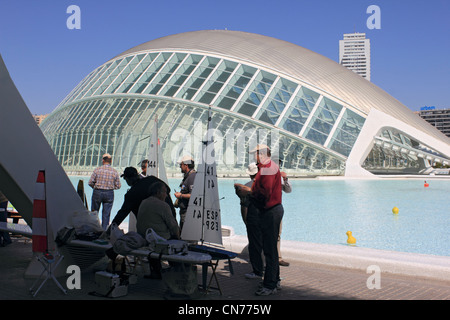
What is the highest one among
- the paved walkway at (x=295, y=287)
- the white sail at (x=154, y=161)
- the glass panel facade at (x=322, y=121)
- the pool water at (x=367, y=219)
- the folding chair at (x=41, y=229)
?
the glass panel facade at (x=322, y=121)

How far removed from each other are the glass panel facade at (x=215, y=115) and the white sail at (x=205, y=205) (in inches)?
880

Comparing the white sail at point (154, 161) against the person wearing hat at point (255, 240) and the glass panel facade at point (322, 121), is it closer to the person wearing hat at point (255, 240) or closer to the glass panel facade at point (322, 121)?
the person wearing hat at point (255, 240)

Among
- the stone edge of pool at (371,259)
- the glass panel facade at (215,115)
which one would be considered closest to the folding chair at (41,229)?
the stone edge of pool at (371,259)

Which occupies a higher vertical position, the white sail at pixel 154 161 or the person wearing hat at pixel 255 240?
the white sail at pixel 154 161

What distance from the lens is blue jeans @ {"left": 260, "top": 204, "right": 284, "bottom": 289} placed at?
18.1 feet

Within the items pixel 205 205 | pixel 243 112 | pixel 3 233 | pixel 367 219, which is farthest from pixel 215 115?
pixel 205 205

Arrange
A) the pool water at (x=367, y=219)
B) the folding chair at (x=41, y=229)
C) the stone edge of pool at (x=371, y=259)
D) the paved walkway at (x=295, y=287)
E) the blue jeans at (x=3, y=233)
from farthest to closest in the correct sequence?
the pool water at (x=367, y=219) < the blue jeans at (x=3, y=233) < the stone edge of pool at (x=371, y=259) < the folding chair at (x=41, y=229) < the paved walkway at (x=295, y=287)

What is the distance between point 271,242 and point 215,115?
79.4ft

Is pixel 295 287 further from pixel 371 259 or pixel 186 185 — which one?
pixel 186 185

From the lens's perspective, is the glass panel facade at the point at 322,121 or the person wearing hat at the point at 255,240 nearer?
the person wearing hat at the point at 255,240

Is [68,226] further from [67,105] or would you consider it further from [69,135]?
[67,105]

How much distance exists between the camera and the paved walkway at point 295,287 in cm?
533

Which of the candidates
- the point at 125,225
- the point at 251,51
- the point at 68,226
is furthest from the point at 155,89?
the point at 68,226
